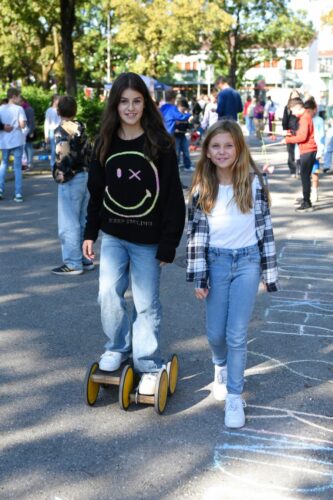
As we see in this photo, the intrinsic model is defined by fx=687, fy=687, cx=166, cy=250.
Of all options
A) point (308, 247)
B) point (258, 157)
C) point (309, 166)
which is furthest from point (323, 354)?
point (258, 157)

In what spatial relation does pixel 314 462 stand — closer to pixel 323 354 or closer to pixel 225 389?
pixel 225 389

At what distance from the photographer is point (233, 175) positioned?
366 centimetres

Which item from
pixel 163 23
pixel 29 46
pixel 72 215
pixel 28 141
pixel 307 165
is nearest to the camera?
pixel 72 215

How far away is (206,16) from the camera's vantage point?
132 feet

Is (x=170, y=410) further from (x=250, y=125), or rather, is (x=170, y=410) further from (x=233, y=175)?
(x=250, y=125)

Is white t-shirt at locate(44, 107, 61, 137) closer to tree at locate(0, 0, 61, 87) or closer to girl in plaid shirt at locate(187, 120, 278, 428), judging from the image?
tree at locate(0, 0, 61, 87)

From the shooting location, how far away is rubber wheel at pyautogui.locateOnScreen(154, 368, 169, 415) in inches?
147

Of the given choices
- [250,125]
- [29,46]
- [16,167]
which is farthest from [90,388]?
[29,46]

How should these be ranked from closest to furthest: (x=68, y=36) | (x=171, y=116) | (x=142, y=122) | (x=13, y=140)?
(x=142, y=122)
(x=13, y=140)
(x=171, y=116)
(x=68, y=36)

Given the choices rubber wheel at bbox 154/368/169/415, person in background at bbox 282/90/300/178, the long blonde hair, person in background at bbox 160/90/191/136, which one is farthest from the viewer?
person in background at bbox 160/90/191/136

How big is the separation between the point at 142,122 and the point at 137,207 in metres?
0.46

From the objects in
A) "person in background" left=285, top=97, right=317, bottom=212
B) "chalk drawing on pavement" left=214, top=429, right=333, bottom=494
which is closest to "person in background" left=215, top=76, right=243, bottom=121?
"person in background" left=285, top=97, right=317, bottom=212

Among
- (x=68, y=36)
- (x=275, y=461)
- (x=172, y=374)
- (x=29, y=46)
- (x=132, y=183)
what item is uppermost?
(x=29, y=46)

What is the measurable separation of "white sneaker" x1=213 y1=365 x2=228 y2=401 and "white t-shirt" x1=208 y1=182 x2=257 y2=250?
797 millimetres
